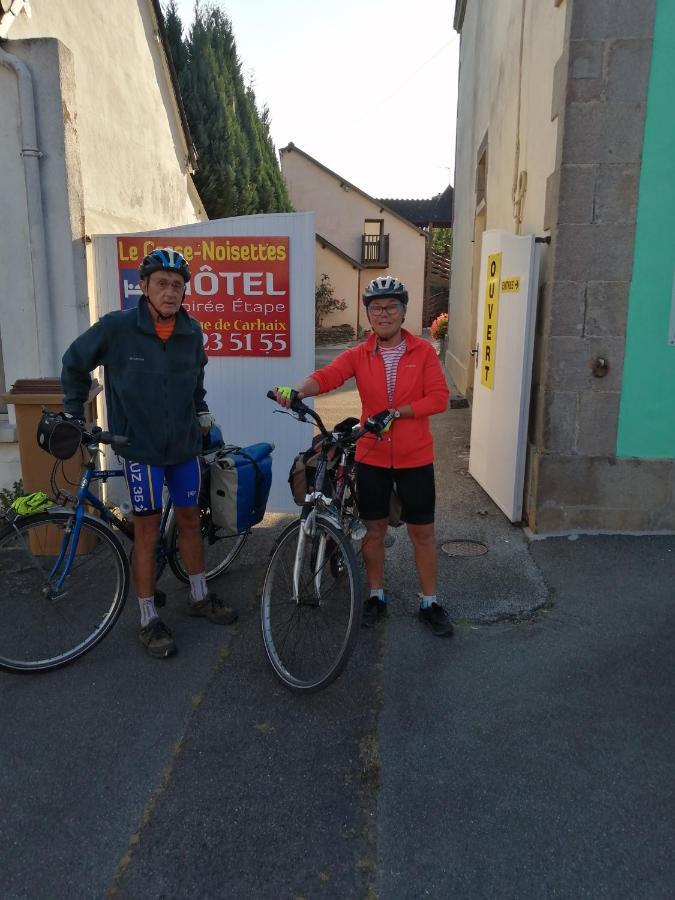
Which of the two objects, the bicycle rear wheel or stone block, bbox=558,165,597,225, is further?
stone block, bbox=558,165,597,225

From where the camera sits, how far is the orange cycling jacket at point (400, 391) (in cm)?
357

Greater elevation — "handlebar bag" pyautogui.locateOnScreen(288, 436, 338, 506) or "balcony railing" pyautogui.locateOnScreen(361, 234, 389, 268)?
"balcony railing" pyautogui.locateOnScreen(361, 234, 389, 268)

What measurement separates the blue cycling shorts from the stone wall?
104 inches

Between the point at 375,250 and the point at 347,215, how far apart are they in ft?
6.74

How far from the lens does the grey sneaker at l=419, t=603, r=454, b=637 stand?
3771 millimetres

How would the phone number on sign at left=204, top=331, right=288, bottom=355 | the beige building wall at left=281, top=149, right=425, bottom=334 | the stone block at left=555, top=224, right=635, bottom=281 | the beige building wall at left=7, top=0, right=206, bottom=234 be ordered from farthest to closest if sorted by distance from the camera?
the beige building wall at left=281, top=149, right=425, bottom=334, the beige building wall at left=7, top=0, right=206, bottom=234, the phone number on sign at left=204, top=331, right=288, bottom=355, the stone block at left=555, top=224, right=635, bottom=281

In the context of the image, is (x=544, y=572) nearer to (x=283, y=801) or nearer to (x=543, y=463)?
(x=543, y=463)

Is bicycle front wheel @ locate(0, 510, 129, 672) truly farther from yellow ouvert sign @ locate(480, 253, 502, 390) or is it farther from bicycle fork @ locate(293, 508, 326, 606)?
yellow ouvert sign @ locate(480, 253, 502, 390)

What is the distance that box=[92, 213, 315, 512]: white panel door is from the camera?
5.16 meters

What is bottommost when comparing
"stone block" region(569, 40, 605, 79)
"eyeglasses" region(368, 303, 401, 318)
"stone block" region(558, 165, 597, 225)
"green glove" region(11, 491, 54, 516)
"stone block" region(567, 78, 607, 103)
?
"green glove" region(11, 491, 54, 516)

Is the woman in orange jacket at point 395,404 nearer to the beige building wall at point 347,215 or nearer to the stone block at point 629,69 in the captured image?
the stone block at point 629,69

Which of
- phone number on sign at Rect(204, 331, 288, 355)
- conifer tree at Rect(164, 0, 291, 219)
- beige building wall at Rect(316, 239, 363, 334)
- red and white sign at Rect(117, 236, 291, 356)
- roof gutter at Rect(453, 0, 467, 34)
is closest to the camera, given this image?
red and white sign at Rect(117, 236, 291, 356)

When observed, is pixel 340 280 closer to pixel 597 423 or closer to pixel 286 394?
pixel 597 423

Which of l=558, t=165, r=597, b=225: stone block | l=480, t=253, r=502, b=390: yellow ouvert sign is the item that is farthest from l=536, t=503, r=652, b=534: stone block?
l=558, t=165, r=597, b=225: stone block
